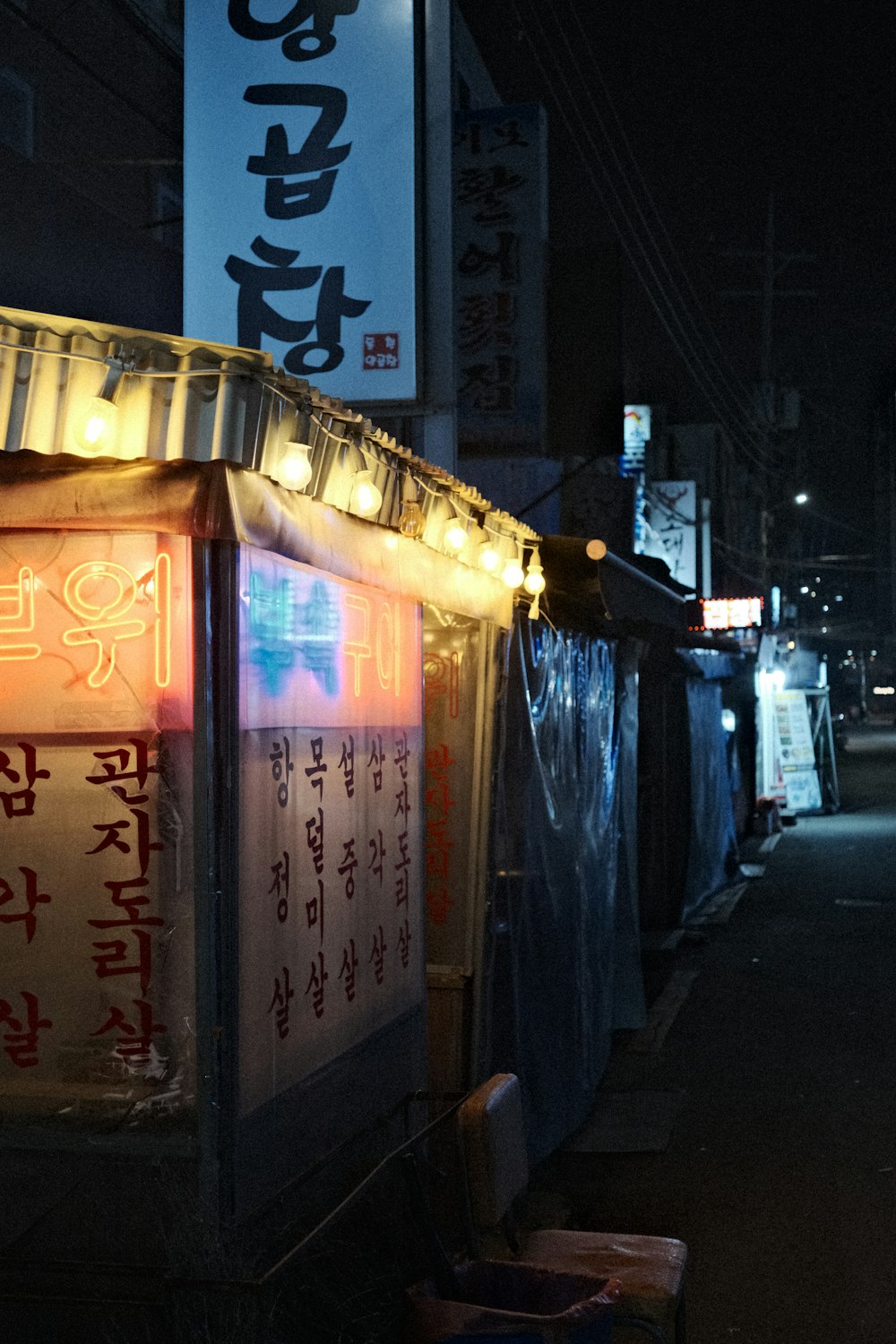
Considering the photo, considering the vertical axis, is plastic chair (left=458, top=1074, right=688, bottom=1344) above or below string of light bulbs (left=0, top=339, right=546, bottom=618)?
below

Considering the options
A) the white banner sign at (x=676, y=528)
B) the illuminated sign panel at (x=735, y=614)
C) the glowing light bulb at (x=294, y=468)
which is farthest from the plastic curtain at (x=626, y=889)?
the white banner sign at (x=676, y=528)

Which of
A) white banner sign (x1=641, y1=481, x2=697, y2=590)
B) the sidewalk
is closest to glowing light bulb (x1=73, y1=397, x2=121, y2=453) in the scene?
the sidewalk

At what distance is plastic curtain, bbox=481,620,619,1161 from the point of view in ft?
25.0

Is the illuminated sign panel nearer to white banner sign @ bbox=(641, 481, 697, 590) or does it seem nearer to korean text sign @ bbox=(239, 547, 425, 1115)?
white banner sign @ bbox=(641, 481, 697, 590)

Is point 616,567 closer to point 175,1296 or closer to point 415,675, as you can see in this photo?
point 415,675

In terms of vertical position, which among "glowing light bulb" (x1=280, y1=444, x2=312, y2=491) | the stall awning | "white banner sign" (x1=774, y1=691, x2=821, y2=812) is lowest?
"white banner sign" (x1=774, y1=691, x2=821, y2=812)

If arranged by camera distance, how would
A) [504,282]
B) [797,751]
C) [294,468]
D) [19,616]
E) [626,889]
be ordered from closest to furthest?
[294,468]
[19,616]
[626,889]
[504,282]
[797,751]

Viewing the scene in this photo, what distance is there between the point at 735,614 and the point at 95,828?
22.4 metres

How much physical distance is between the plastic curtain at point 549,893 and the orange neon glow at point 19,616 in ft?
11.4

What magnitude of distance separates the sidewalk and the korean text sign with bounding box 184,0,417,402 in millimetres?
4943

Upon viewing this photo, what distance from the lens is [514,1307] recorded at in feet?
15.4

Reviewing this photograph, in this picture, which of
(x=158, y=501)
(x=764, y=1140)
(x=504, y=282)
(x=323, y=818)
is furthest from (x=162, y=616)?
(x=504, y=282)

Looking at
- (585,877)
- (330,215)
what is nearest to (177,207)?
(330,215)

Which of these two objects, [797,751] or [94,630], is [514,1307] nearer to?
[94,630]
